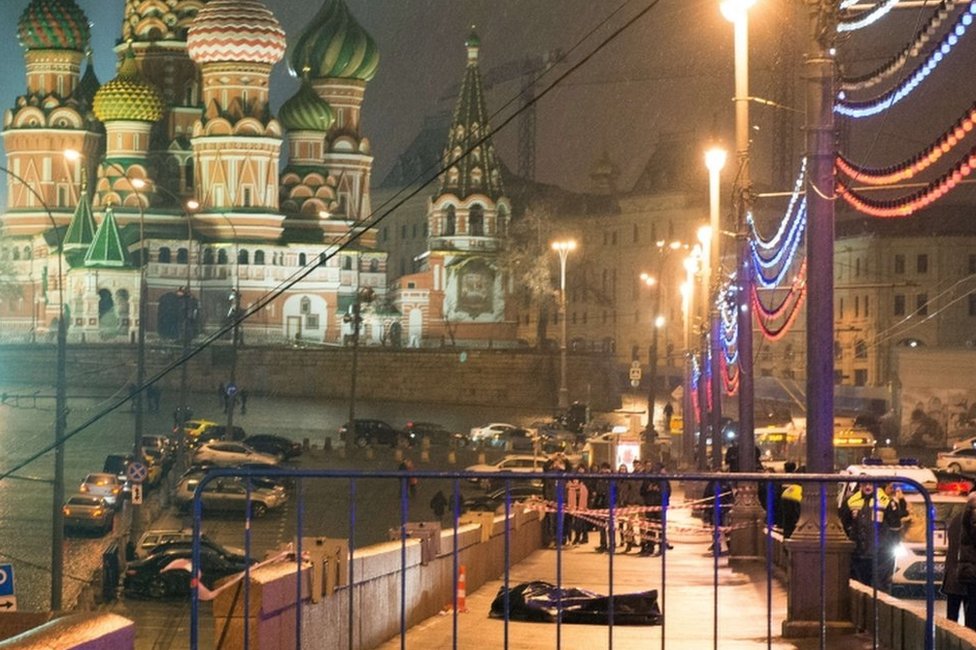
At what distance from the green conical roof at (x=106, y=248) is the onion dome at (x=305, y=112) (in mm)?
12204

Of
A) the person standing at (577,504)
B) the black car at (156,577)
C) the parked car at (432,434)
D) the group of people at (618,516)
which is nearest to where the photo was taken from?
the group of people at (618,516)

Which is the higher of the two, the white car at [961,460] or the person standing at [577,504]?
the white car at [961,460]

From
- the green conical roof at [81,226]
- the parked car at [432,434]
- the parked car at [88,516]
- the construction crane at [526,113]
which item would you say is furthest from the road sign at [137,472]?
the construction crane at [526,113]

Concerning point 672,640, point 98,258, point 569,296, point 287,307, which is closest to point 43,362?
point 98,258

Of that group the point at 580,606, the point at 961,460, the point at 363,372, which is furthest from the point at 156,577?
the point at 363,372

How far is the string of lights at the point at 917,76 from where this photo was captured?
10067 millimetres

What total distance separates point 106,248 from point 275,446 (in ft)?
126

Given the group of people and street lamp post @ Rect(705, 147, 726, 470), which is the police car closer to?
the group of people

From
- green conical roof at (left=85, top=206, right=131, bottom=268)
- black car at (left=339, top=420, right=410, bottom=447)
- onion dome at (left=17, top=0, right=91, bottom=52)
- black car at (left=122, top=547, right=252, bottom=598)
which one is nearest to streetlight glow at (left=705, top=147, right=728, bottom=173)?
black car at (left=122, top=547, right=252, bottom=598)

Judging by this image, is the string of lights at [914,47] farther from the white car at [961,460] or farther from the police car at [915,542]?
the white car at [961,460]

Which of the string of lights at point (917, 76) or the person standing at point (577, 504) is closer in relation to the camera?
the string of lights at point (917, 76)

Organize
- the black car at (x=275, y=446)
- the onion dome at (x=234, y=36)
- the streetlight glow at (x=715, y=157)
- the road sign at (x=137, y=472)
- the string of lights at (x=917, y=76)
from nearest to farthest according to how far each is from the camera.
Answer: the string of lights at (x=917, y=76) → the streetlight glow at (x=715, y=157) → the road sign at (x=137, y=472) → the black car at (x=275, y=446) → the onion dome at (x=234, y=36)

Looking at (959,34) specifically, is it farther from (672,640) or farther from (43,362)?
(43,362)

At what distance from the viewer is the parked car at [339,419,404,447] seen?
62719mm
